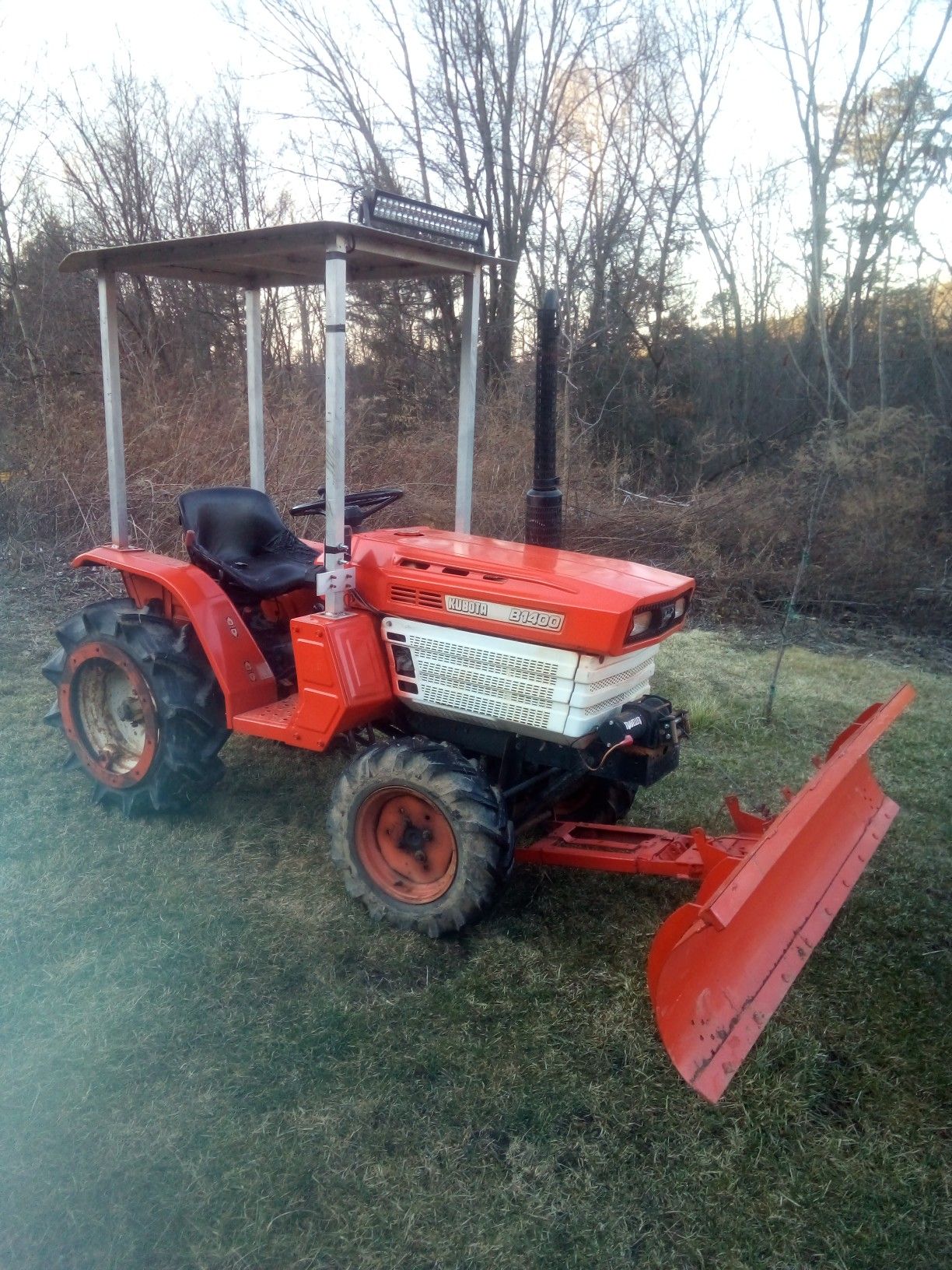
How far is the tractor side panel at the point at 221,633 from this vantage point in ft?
11.9

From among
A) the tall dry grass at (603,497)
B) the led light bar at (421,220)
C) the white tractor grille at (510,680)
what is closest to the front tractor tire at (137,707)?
the white tractor grille at (510,680)

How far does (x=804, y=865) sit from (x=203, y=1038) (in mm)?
1804

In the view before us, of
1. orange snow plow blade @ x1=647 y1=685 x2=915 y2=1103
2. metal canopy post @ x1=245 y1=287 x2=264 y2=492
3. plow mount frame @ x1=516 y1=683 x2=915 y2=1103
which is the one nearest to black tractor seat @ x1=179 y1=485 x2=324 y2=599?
metal canopy post @ x1=245 y1=287 x2=264 y2=492

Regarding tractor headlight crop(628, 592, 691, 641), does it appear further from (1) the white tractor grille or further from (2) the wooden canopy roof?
(2) the wooden canopy roof

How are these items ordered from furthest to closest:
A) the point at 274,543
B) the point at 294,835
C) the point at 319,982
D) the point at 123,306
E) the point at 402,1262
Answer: the point at 123,306
the point at 274,543
the point at 294,835
the point at 319,982
the point at 402,1262

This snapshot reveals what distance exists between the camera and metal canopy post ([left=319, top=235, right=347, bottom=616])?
2973 millimetres

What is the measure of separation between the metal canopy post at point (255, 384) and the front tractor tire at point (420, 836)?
183 centimetres

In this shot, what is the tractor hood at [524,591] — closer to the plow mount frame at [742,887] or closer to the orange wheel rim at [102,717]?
the plow mount frame at [742,887]

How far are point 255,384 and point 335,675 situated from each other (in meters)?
1.76

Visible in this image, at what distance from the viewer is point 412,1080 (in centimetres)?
247

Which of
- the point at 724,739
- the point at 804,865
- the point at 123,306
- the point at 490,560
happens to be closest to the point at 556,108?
the point at 123,306

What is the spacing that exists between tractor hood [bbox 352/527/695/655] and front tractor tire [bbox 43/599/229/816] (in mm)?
865

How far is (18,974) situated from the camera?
9.45 ft

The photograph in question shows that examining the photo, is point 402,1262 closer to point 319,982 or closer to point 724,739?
point 319,982
